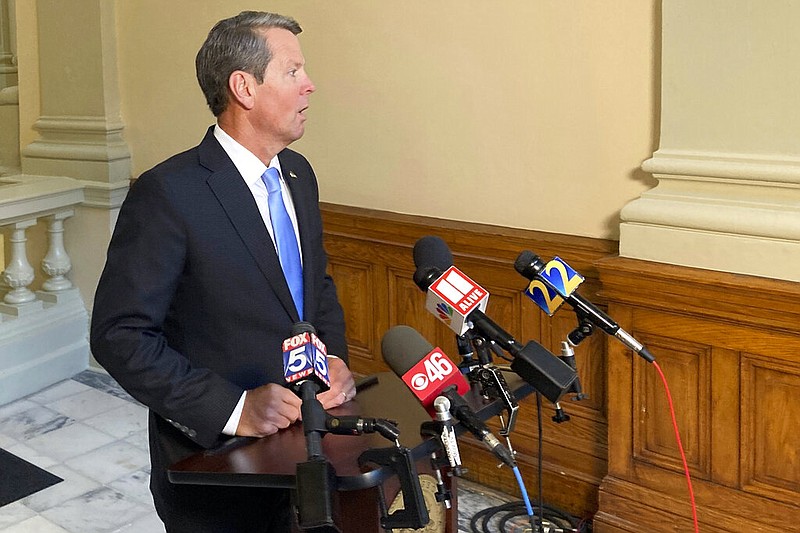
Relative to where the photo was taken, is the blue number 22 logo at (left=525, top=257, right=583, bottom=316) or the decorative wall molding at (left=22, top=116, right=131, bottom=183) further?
the decorative wall molding at (left=22, top=116, right=131, bottom=183)

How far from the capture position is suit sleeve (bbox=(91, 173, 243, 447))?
7.06 feet

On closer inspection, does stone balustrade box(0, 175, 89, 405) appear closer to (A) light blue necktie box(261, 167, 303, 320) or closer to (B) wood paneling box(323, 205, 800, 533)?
(B) wood paneling box(323, 205, 800, 533)

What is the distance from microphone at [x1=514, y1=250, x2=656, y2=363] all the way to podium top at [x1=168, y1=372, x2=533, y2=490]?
0.59 ft

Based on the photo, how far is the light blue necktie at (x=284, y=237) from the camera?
2.39 m

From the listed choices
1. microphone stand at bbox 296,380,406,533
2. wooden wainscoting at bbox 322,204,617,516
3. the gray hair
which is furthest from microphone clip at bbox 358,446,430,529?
wooden wainscoting at bbox 322,204,617,516

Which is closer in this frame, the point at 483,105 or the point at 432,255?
the point at 432,255

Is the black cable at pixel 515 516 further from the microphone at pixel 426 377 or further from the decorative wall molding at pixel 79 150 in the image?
the decorative wall molding at pixel 79 150

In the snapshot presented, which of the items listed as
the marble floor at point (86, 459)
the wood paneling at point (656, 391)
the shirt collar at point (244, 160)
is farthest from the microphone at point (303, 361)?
the marble floor at point (86, 459)

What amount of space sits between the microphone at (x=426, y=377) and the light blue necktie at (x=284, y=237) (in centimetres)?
56

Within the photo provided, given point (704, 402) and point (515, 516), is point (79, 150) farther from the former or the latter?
point (704, 402)

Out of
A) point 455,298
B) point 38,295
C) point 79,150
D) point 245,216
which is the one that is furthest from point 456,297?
point 38,295

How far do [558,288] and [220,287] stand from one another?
0.78 m

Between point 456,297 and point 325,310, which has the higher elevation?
point 456,297

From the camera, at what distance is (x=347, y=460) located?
1802 millimetres
